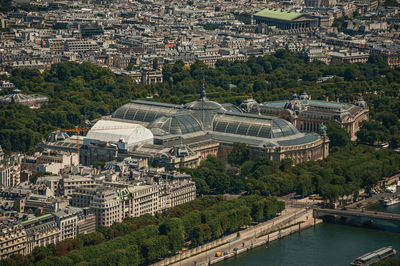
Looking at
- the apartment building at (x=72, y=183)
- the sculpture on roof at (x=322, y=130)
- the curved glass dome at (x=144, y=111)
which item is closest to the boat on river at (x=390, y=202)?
the sculpture on roof at (x=322, y=130)

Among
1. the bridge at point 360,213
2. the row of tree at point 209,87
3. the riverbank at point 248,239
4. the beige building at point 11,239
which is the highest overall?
the beige building at point 11,239

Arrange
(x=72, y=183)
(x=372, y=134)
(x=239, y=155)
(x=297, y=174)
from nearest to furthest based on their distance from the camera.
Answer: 1. (x=72, y=183)
2. (x=297, y=174)
3. (x=239, y=155)
4. (x=372, y=134)

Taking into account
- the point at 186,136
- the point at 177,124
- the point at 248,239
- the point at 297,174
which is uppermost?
the point at 177,124

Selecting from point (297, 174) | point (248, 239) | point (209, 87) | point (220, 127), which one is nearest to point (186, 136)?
point (220, 127)

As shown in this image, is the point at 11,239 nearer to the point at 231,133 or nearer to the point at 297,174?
the point at 297,174

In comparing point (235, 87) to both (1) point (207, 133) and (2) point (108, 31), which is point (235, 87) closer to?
(1) point (207, 133)

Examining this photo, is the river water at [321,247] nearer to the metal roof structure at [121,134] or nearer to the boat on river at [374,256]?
the boat on river at [374,256]
